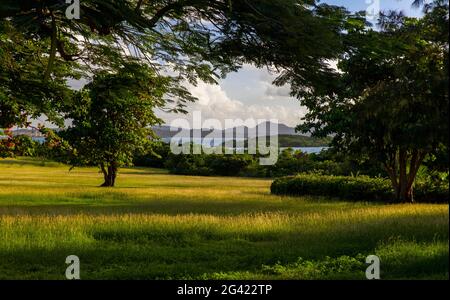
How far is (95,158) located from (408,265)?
3798 centimetres

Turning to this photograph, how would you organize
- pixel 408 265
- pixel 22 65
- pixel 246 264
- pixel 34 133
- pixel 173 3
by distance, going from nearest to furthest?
pixel 408 265, pixel 246 264, pixel 173 3, pixel 22 65, pixel 34 133

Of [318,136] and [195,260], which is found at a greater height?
[318,136]

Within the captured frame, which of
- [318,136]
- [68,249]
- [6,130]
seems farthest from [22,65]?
[318,136]

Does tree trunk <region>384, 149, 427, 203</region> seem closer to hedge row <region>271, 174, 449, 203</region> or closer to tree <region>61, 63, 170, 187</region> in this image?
hedge row <region>271, 174, 449, 203</region>

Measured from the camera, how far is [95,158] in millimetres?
44438

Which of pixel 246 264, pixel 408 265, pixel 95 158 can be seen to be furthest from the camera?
pixel 95 158

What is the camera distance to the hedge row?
29406 millimetres

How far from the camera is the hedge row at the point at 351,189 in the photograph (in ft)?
96.5

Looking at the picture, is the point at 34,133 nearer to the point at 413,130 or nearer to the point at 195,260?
the point at 195,260
